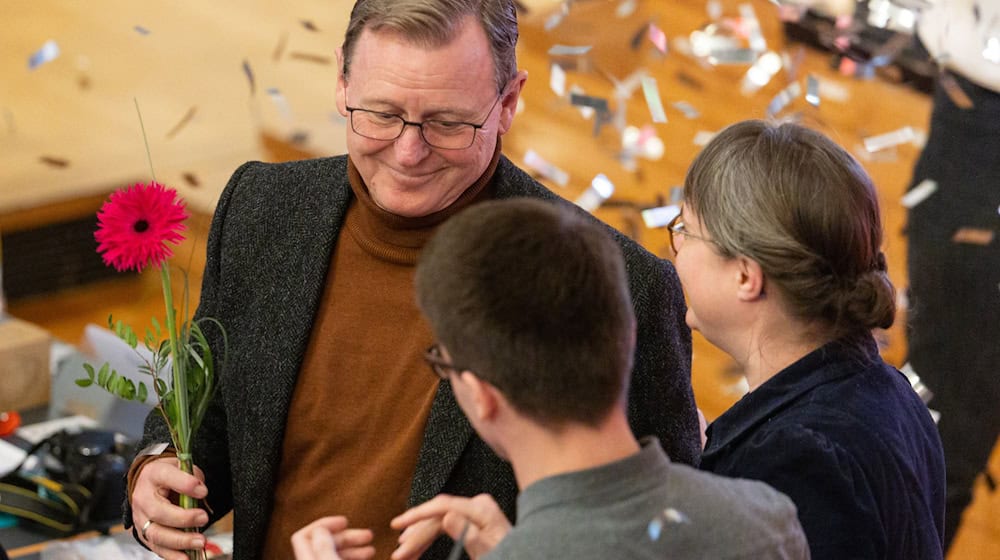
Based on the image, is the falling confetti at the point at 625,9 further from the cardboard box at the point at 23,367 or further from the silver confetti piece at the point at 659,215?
the cardboard box at the point at 23,367

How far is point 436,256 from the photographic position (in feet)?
3.78

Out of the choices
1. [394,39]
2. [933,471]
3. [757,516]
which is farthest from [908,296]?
[757,516]

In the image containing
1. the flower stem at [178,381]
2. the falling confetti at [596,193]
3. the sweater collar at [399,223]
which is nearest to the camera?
the flower stem at [178,381]

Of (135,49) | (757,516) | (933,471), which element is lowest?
(135,49)

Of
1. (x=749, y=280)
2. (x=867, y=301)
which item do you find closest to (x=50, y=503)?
(x=749, y=280)

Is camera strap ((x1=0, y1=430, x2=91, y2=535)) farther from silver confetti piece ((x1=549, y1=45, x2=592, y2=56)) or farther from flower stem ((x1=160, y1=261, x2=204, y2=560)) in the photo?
silver confetti piece ((x1=549, y1=45, x2=592, y2=56))

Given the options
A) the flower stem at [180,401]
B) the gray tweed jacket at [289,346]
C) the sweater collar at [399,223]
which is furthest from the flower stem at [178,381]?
the sweater collar at [399,223]

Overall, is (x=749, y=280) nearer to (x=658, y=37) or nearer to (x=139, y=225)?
(x=139, y=225)

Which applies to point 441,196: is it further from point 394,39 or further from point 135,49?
point 135,49

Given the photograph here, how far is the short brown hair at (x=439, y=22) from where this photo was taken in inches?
65.1

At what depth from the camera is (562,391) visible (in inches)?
44.3

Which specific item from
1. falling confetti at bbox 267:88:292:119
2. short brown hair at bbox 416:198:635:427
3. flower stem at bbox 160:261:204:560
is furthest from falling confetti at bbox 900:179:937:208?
falling confetti at bbox 267:88:292:119

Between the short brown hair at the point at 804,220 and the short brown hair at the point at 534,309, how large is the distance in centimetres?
41

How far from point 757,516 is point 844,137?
9.10 feet
